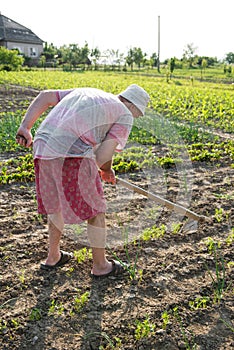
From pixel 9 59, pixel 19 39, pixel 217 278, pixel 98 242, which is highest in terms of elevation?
pixel 19 39

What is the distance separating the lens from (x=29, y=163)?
5148mm

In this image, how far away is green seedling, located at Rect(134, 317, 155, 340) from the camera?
2170mm

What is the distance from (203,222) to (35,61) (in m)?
42.3

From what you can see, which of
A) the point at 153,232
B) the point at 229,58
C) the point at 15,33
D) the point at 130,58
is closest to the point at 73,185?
the point at 153,232

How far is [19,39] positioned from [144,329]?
49282 mm

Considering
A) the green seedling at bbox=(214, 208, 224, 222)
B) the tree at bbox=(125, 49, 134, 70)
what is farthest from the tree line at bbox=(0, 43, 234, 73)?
the green seedling at bbox=(214, 208, 224, 222)

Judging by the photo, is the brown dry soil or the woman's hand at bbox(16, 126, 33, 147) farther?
the woman's hand at bbox(16, 126, 33, 147)

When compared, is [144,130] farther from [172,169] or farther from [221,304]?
[221,304]

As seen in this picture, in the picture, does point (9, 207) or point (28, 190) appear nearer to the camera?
point (9, 207)

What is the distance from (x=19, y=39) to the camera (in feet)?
154

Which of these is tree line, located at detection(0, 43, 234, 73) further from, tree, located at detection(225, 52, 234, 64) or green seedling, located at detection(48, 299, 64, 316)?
green seedling, located at detection(48, 299, 64, 316)

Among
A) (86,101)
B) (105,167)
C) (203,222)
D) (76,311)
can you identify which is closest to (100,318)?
(76,311)

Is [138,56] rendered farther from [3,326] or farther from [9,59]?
[3,326]

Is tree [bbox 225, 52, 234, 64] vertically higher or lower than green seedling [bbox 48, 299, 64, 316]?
higher
